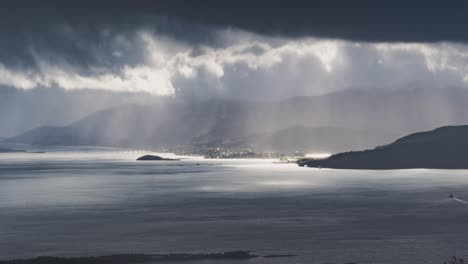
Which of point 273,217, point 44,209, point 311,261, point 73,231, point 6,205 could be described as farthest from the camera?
point 6,205

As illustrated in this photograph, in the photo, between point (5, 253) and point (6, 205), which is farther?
point (6, 205)

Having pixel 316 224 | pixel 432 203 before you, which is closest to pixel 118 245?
pixel 316 224

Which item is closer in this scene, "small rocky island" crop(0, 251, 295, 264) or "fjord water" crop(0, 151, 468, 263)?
"small rocky island" crop(0, 251, 295, 264)

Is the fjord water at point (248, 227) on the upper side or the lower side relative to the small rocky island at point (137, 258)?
upper

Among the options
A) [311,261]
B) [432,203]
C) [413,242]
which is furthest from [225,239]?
[432,203]

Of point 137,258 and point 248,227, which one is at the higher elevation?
point 248,227

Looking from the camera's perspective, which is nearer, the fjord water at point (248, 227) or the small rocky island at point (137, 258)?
the small rocky island at point (137, 258)

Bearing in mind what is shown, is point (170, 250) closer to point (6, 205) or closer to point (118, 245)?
point (118, 245)

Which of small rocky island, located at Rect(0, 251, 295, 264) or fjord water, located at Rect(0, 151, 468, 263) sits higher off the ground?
fjord water, located at Rect(0, 151, 468, 263)

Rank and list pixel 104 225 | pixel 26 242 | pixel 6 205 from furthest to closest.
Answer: pixel 6 205 < pixel 104 225 < pixel 26 242

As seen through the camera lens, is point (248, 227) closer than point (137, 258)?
No
